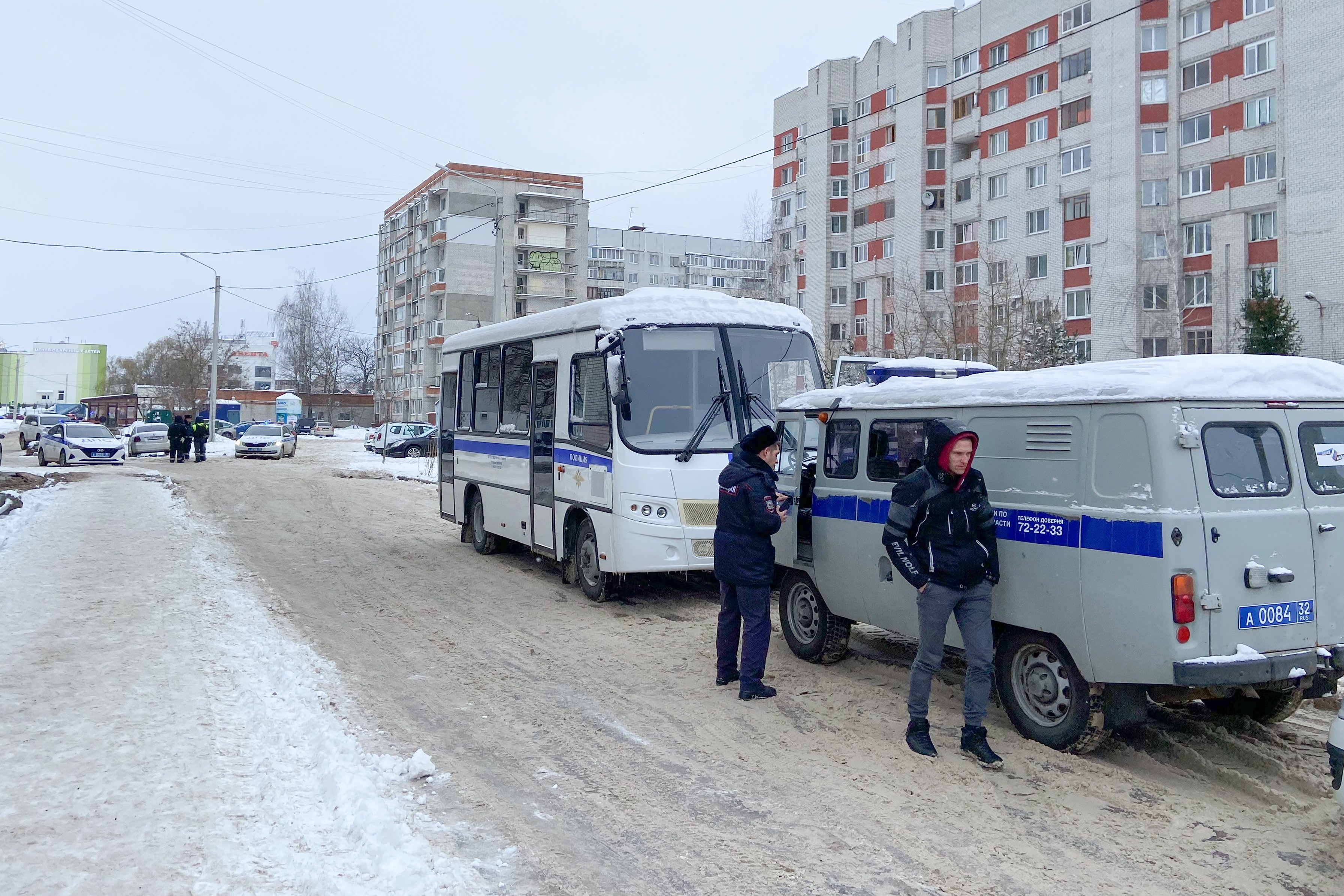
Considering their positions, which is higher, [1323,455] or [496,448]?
[1323,455]

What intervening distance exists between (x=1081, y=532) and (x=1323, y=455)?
1.37 metres

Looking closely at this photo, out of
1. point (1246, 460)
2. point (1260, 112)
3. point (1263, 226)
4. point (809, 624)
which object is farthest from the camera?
point (1263, 226)

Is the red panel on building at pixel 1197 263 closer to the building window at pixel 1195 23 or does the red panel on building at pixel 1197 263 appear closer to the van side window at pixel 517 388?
the building window at pixel 1195 23

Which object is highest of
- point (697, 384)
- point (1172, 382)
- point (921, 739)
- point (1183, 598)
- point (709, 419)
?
point (697, 384)

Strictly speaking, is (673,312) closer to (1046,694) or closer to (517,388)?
(517,388)

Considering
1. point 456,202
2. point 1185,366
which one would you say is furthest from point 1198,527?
point 456,202

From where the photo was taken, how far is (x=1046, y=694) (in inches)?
233

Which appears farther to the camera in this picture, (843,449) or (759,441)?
(843,449)

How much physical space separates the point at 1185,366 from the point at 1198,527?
33.1 inches

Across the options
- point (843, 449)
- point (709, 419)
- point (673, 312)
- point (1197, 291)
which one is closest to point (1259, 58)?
point (1197, 291)

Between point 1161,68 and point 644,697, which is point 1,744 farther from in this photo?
point 1161,68

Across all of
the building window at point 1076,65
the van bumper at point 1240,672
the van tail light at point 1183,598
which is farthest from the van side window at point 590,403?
the building window at point 1076,65

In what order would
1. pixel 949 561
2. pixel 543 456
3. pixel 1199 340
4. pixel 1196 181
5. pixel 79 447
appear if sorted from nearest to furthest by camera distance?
1. pixel 949 561
2. pixel 543 456
3. pixel 79 447
4. pixel 1199 340
5. pixel 1196 181

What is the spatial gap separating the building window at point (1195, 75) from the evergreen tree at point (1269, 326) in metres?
10.5
